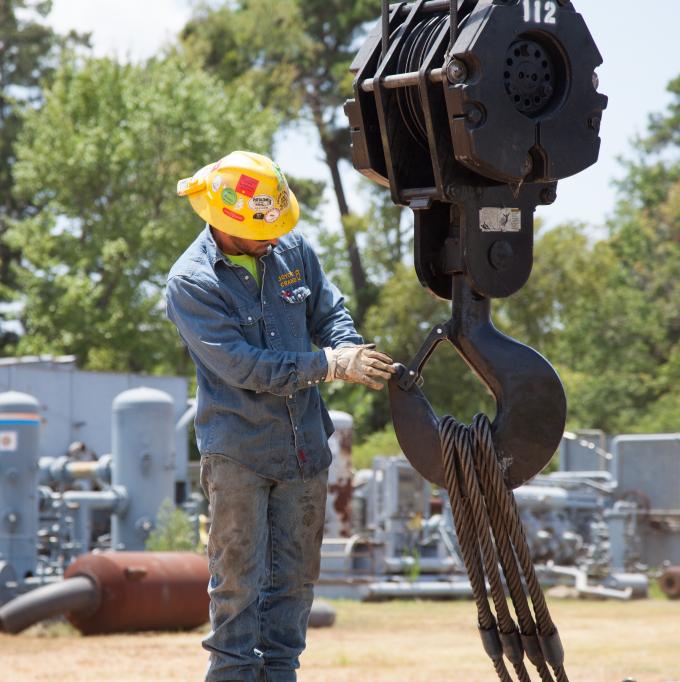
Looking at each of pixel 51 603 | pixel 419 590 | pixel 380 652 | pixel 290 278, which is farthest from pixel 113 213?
pixel 290 278

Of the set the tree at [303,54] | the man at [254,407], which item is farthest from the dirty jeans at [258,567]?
the tree at [303,54]

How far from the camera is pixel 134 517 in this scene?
14219mm

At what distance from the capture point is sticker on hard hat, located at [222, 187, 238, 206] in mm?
4582

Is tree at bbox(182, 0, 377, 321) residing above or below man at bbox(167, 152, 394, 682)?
→ above

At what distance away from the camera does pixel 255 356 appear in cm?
449

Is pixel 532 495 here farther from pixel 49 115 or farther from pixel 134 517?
pixel 49 115

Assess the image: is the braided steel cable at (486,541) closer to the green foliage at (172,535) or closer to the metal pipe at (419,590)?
the green foliage at (172,535)

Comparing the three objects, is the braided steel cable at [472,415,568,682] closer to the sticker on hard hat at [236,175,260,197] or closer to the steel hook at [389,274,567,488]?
the steel hook at [389,274,567,488]

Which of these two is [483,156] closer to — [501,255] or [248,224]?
[501,255]

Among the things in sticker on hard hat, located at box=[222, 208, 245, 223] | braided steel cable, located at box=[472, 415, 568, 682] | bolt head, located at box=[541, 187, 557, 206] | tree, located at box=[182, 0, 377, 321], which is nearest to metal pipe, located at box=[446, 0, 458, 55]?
bolt head, located at box=[541, 187, 557, 206]

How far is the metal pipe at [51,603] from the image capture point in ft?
35.1

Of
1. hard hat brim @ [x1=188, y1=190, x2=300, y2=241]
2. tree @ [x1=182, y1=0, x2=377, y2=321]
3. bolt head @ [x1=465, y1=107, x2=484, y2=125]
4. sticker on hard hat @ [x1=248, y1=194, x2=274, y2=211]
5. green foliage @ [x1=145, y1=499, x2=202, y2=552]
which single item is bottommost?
green foliage @ [x1=145, y1=499, x2=202, y2=552]

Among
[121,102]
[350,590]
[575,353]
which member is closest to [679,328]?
[575,353]

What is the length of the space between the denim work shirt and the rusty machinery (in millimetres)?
316
